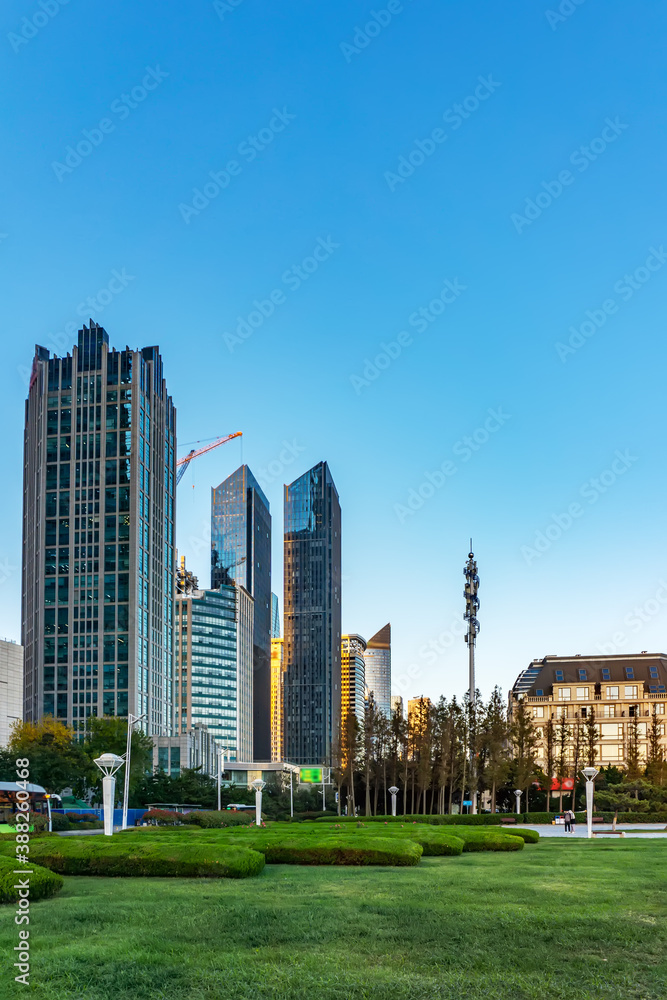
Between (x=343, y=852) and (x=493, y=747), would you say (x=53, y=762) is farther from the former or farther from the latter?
(x=343, y=852)

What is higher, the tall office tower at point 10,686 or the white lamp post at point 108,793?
the white lamp post at point 108,793

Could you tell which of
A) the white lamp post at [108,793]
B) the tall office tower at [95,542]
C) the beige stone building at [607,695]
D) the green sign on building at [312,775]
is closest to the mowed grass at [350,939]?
the white lamp post at [108,793]

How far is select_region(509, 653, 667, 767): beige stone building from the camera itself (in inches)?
4343

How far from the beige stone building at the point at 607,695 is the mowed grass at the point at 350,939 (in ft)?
314

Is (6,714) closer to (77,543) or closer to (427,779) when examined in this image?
(77,543)

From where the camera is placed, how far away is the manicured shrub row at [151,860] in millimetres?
19406

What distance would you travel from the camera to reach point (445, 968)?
1058 centimetres

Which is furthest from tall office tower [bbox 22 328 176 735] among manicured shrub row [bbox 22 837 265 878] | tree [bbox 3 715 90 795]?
manicured shrub row [bbox 22 837 265 878]

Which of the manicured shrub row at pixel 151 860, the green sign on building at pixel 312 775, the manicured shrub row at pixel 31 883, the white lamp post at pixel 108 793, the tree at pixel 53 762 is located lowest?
the green sign on building at pixel 312 775

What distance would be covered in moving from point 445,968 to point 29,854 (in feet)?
43.9

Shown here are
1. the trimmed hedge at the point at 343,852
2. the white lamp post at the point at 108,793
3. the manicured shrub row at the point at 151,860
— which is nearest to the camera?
the manicured shrub row at the point at 151,860

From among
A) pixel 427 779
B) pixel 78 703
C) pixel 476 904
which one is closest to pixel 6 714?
pixel 78 703

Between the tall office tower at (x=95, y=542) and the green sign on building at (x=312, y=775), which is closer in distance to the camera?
the green sign on building at (x=312, y=775)

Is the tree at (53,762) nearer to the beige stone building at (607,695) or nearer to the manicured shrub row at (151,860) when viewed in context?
the beige stone building at (607,695)
